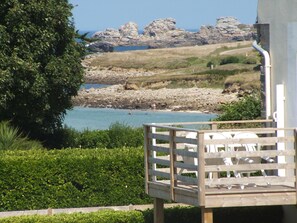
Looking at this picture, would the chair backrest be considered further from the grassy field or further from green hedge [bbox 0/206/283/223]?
the grassy field

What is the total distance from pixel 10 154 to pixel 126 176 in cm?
263

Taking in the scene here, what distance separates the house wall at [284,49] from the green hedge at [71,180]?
4049 millimetres

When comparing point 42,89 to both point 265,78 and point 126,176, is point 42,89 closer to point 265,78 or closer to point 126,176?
point 126,176

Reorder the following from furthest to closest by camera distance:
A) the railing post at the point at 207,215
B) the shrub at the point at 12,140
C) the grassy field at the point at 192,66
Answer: the grassy field at the point at 192,66
the shrub at the point at 12,140
the railing post at the point at 207,215

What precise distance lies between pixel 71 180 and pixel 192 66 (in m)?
99.9

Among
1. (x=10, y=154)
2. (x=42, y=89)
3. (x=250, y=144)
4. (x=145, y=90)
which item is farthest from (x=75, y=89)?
(x=145, y=90)

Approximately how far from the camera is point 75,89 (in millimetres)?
30266

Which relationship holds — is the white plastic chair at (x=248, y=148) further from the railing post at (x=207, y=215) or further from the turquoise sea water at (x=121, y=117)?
the turquoise sea water at (x=121, y=117)

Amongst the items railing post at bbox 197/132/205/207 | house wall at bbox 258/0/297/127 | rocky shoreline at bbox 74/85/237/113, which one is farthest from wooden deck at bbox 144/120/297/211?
rocky shoreline at bbox 74/85/237/113

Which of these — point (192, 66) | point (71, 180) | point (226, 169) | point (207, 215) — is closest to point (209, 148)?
point (226, 169)

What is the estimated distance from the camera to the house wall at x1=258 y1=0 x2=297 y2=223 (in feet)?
65.5

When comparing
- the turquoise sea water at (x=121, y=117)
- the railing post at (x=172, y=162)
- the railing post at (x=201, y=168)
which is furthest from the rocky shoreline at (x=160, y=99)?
the railing post at (x=201, y=168)

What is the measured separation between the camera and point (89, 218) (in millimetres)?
20797

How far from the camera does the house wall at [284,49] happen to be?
19953 mm
